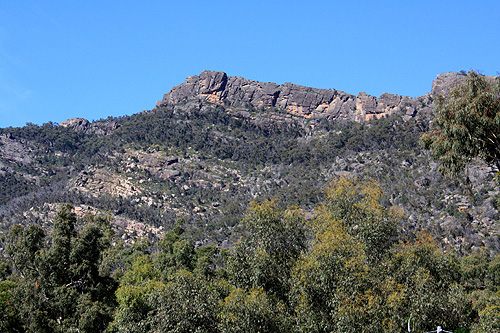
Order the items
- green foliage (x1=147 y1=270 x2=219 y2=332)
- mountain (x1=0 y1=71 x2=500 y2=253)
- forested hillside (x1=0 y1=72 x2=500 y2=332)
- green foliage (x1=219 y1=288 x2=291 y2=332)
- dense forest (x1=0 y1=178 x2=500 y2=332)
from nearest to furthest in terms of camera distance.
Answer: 1. green foliage (x1=219 y1=288 x2=291 y2=332)
2. dense forest (x1=0 y1=178 x2=500 y2=332)
3. forested hillside (x1=0 y1=72 x2=500 y2=332)
4. green foliage (x1=147 y1=270 x2=219 y2=332)
5. mountain (x1=0 y1=71 x2=500 y2=253)

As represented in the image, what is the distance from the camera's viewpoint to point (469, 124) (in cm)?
2216

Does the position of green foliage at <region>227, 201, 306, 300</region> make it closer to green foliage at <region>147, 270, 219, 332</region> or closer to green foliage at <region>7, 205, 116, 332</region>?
green foliage at <region>147, 270, 219, 332</region>

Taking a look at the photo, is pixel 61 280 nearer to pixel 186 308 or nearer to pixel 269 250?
pixel 186 308

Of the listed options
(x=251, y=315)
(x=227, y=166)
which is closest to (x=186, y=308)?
(x=251, y=315)

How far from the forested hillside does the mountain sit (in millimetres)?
533

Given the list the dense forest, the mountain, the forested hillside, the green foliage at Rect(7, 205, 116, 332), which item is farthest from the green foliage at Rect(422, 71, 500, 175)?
the mountain

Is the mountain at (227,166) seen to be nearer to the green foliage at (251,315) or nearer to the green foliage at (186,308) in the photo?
the green foliage at (251,315)

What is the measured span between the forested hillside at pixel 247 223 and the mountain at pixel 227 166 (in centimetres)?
53

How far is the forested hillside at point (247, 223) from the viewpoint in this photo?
26.3 meters

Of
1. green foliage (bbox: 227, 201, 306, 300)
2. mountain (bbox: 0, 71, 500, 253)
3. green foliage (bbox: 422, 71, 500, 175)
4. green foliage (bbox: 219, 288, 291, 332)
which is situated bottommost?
green foliage (bbox: 219, 288, 291, 332)

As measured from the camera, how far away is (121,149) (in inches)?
6457

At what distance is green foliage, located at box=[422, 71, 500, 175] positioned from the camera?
21859mm

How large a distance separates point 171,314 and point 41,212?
108m

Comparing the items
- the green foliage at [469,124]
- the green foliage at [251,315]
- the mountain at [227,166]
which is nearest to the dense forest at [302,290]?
the green foliage at [251,315]
